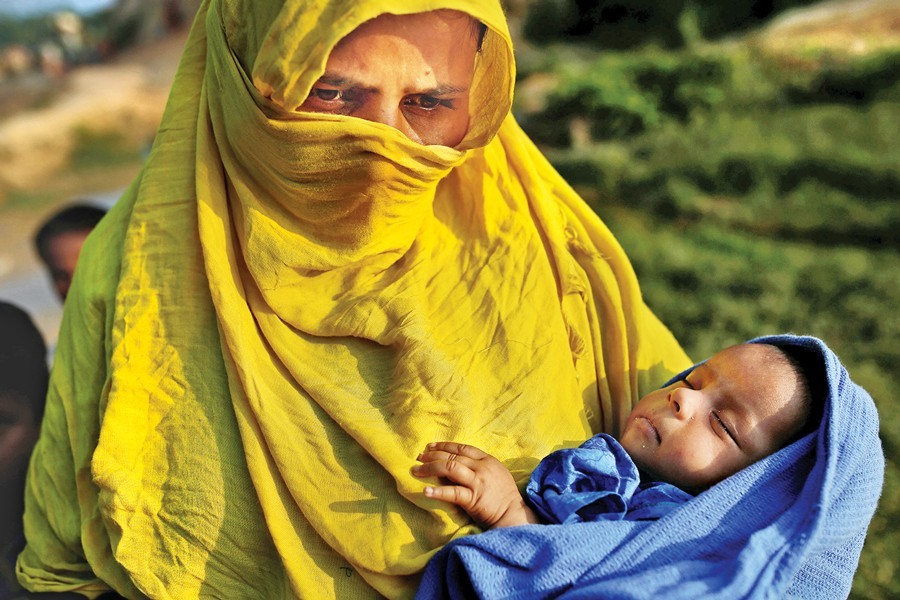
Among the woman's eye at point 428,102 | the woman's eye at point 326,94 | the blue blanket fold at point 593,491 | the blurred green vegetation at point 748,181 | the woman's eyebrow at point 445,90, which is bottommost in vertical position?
the blurred green vegetation at point 748,181

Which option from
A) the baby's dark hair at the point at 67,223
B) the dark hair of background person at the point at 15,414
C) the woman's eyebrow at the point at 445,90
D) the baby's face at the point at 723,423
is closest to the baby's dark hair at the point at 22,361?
the dark hair of background person at the point at 15,414

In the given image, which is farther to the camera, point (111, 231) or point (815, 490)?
point (111, 231)

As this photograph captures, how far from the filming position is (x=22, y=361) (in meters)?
3.76

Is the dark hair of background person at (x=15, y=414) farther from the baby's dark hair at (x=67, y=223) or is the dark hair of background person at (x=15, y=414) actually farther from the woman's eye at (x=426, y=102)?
the woman's eye at (x=426, y=102)

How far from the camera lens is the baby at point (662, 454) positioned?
79.4 inches

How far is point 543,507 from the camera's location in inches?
80.4

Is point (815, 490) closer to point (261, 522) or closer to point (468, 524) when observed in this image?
point (468, 524)

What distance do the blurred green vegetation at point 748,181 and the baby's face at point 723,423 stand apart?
1638 mm

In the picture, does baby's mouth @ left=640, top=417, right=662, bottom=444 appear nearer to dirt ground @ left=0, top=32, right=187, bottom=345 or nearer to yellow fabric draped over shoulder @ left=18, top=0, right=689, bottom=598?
yellow fabric draped over shoulder @ left=18, top=0, right=689, bottom=598

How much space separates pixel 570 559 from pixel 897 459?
2.72 metres

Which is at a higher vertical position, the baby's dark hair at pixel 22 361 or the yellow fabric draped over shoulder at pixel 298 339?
the yellow fabric draped over shoulder at pixel 298 339

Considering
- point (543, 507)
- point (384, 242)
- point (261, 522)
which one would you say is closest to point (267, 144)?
point (384, 242)

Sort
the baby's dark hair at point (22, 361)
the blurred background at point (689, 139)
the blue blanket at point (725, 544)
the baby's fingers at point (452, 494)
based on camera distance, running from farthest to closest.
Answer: the blurred background at point (689, 139), the baby's dark hair at point (22, 361), the baby's fingers at point (452, 494), the blue blanket at point (725, 544)

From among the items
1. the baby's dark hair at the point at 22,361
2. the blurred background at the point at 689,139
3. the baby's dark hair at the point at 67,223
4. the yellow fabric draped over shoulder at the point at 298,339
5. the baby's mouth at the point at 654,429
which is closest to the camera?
the yellow fabric draped over shoulder at the point at 298,339
